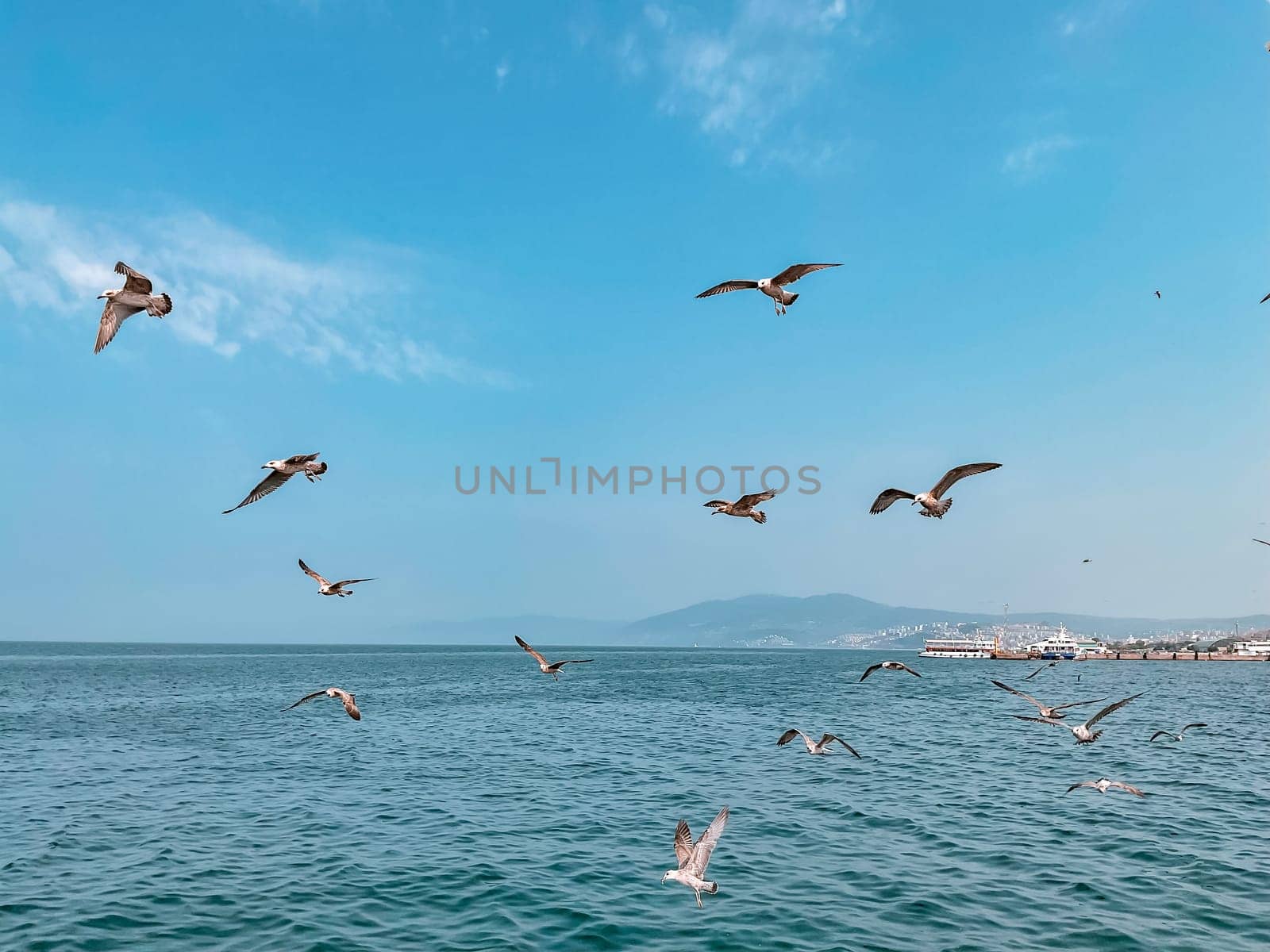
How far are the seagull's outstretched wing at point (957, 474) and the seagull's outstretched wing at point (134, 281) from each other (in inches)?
484

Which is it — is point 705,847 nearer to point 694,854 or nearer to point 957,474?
point 694,854

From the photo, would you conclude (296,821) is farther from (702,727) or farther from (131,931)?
(702,727)

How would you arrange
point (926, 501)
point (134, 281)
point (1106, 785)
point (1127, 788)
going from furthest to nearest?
point (1106, 785) < point (1127, 788) < point (926, 501) < point (134, 281)

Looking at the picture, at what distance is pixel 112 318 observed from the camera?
12633 millimetres

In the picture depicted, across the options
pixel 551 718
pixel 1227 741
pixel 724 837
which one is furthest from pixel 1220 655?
pixel 724 837

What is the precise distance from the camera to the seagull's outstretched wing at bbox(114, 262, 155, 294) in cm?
1114

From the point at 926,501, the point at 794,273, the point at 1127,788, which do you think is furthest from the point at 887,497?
the point at 1127,788

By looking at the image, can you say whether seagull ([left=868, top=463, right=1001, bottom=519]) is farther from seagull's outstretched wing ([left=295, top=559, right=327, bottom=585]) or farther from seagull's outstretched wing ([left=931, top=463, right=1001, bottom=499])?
seagull's outstretched wing ([left=295, top=559, right=327, bottom=585])

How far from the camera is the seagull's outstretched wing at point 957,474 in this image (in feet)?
37.4

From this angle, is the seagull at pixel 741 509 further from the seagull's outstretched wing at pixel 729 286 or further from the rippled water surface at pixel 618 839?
the rippled water surface at pixel 618 839

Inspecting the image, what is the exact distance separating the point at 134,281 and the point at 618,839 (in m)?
16.6

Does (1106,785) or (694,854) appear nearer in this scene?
(694,854)

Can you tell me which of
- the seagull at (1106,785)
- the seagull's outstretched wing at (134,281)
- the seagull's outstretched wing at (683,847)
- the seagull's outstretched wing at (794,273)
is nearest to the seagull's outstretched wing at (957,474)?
the seagull's outstretched wing at (794,273)

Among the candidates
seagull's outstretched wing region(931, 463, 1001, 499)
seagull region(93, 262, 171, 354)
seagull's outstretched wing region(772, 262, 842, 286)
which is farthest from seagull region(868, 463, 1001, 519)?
seagull region(93, 262, 171, 354)
